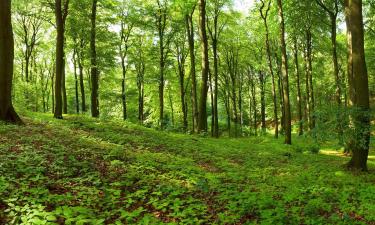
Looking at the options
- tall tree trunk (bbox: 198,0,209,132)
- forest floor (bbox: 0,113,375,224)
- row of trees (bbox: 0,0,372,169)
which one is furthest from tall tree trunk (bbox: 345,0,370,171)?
tall tree trunk (bbox: 198,0,209,132)

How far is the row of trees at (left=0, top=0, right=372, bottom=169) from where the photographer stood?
12328mm

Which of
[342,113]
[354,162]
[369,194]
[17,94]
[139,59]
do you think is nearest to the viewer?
[369,194]

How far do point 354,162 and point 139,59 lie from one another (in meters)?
27.9

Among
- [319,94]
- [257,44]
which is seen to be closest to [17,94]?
[257,44]

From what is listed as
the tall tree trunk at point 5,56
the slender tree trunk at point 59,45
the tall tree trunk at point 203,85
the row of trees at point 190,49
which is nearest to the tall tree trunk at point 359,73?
the row of trees at point 190,49

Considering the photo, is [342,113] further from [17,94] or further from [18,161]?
[17,94]

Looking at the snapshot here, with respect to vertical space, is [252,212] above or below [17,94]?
below

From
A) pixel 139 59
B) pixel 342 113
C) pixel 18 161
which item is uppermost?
pixel 139 59

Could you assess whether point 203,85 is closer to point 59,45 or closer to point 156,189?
point 59,45

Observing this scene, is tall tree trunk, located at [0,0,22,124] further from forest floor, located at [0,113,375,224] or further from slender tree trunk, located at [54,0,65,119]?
slender tree trunk, located at [54,0,65,119]

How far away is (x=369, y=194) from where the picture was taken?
7.34 metres

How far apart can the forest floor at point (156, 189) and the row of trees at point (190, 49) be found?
8.49 ft

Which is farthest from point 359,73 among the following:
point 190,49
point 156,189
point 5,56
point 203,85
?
point 190,49

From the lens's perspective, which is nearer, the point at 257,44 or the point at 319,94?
the point at 257,44
